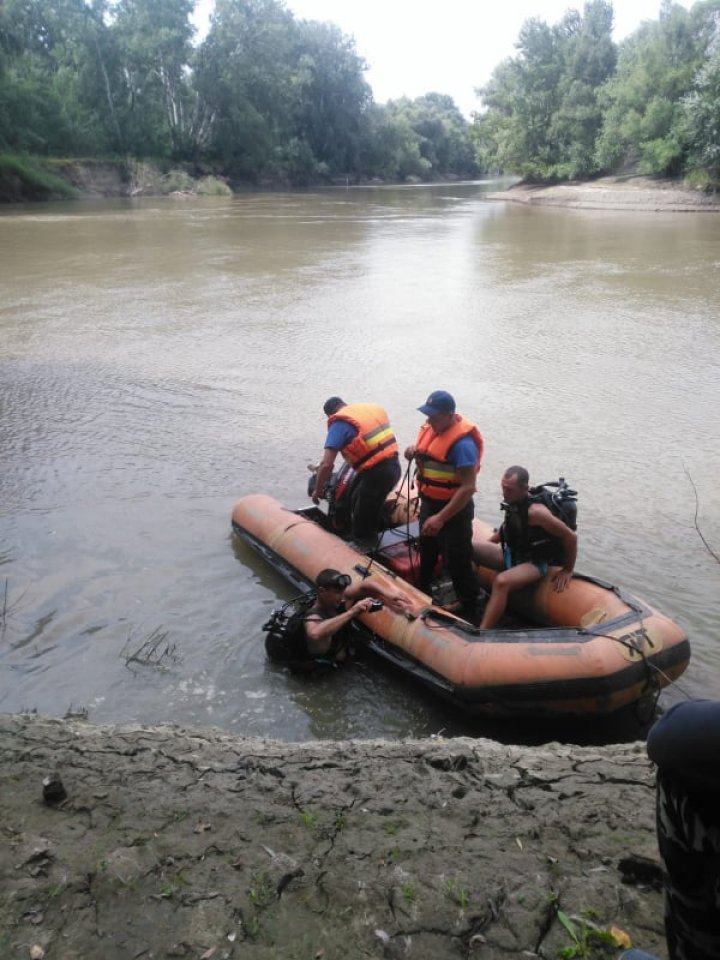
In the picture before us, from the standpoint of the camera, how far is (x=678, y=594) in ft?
17.6

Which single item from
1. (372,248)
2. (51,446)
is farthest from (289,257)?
(51,446)

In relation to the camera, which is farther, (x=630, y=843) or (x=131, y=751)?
(x=131, y=751)

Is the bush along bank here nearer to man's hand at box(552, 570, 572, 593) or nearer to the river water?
the river water

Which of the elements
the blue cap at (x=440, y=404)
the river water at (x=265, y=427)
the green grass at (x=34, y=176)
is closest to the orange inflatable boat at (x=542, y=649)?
the river water at (x=265, y=427)

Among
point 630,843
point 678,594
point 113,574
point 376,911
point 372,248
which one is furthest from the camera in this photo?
point 372,248

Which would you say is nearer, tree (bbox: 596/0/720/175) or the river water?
the river water

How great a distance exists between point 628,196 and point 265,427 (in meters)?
34.2

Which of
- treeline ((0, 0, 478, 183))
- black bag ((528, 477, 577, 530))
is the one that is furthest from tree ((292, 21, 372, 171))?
black bag ((528, 477, 577, 530))

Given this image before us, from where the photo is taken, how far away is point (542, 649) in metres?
4.13

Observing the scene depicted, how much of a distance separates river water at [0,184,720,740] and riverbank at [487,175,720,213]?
1745cm

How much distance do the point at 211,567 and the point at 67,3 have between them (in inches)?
2155

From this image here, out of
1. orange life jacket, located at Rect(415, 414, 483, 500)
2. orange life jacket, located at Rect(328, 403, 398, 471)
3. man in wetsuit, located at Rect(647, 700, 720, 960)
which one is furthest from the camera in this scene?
orange life jacket, located at Rect(328, 403, 398, 471)

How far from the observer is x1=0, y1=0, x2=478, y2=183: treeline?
4559 cm

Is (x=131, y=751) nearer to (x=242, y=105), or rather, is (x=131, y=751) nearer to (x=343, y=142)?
(x=242, y=105)
